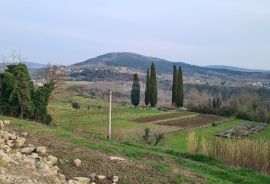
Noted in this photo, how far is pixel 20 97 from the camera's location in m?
18.3

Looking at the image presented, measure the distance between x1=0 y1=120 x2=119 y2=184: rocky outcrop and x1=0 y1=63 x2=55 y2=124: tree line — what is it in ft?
27.0

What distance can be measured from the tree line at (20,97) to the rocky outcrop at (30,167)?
824 cm

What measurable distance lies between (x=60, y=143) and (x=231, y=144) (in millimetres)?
6597

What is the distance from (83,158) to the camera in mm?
9898

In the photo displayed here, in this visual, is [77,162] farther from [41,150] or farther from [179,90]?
[179,90]

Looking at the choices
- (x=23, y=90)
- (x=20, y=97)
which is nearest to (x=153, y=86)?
(x=23, y=90)

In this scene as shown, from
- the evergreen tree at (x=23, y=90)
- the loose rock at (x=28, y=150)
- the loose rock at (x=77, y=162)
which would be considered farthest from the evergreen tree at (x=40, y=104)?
the loose rock at (x=77, y=162)

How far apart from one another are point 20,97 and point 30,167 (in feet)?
33.7

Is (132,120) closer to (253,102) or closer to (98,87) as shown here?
(253,102)

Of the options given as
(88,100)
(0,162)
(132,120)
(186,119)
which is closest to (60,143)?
(0,162)

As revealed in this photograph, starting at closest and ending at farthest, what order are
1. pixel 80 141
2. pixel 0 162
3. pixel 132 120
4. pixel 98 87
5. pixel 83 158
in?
pixel 0 162 < pixel 83 158 < pixel 80 141 < pixel 132 120 < pixel 98 87

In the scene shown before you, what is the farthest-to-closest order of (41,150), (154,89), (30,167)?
(154,89) → (41,150) → (30,167)

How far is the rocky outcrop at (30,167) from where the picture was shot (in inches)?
306

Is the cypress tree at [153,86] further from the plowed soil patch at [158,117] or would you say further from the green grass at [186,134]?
the green grass at [186,134]
